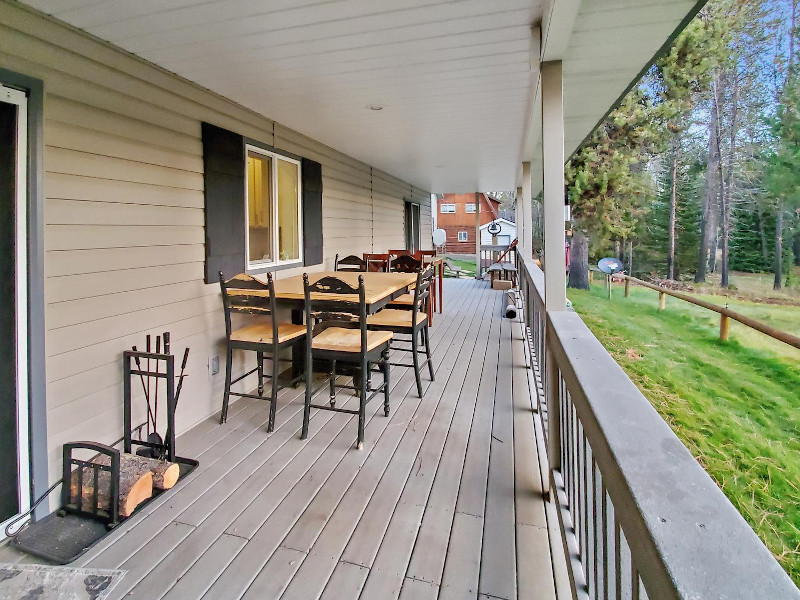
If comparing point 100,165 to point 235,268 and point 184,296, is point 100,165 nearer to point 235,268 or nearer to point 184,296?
point 184,296

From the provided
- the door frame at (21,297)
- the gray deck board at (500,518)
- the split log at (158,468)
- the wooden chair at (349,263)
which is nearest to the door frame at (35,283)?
the door frame at (21,297)

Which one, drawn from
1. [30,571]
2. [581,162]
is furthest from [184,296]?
[581,162]

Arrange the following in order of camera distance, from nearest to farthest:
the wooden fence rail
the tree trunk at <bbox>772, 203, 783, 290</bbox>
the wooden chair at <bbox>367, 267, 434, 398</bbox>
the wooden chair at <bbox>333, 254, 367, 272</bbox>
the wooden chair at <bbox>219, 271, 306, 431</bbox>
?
the wooden fence rail
the tree trunk at <bbox>772, 203, 783, 290</bbox>
the wooden chair at <bbox>219, 271, 306, 431</bbox>
the wooden chair at <bbox>367, 267, 434, 398</bbox>
the wooden chair at <bbox>333, 254, 367, 272</bbox>

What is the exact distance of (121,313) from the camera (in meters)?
2.42

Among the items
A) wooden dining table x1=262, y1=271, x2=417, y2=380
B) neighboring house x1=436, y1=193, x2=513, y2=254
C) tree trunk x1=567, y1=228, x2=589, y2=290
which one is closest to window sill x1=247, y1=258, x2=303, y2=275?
wooden dining table x1=262, y1=271, x2=417, y2=380

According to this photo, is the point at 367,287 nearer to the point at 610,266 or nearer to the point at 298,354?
the point at 298,354

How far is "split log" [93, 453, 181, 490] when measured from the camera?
7.12 ft

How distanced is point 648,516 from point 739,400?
4.03 ft

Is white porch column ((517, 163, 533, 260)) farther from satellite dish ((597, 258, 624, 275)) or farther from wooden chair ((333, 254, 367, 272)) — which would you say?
satellite dish ((597, 258, 624, 275))

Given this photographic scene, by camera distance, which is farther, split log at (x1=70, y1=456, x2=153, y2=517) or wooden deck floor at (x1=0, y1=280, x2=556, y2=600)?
split log at (x1=70, y1=456, x2=153, y2=517)

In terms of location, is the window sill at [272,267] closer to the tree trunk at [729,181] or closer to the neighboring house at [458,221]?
the tree trunk at [729,181]

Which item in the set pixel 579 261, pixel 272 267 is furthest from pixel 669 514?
pixel 272 267

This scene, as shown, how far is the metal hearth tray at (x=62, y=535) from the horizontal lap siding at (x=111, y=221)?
29cm

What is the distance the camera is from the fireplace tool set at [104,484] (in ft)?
6.12
